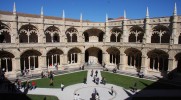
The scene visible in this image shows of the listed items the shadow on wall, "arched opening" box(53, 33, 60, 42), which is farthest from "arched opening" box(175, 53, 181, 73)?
"arched opening" box(53, 33, 60, 42)

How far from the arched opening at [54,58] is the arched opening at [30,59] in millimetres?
2525

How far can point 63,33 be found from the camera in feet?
115

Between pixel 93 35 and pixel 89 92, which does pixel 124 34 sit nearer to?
pixel 93 35

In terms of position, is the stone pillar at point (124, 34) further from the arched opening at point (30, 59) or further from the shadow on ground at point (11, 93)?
the shadow on ground at point (11, 93)

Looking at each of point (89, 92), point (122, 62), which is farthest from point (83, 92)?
point (122, 62)

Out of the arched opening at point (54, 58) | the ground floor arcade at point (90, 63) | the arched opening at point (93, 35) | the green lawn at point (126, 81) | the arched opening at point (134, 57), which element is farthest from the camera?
the arched opening at point (93, 35)

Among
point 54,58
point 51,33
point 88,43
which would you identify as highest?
point 51,33

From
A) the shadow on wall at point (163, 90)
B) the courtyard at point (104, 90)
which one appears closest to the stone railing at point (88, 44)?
the shadow on wall at point (163, 90)

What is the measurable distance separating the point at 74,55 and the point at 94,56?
17.8 ft

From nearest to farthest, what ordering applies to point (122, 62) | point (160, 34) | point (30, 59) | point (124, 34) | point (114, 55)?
point (160, 34) < point (30, 59) < point (124, 34) < point (122, 62) < point (114, 55)

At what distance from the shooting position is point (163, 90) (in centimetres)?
2292

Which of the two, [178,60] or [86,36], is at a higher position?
[86,36]

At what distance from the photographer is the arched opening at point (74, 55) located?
37.8 meters

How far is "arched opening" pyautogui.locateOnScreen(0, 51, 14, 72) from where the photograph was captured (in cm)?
2781
